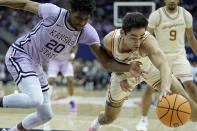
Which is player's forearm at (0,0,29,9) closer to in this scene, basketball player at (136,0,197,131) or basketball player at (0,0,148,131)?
basketball player at (0,0,148,131)

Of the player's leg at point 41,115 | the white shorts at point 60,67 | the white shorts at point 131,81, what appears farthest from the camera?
the white shorts at point 60,67

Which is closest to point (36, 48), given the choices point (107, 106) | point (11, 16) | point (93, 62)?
point (107, 106)

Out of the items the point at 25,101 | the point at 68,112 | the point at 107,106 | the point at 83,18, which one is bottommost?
the point at 68,112

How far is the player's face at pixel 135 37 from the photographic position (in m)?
3.64

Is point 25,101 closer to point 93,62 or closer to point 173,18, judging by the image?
point 173,18

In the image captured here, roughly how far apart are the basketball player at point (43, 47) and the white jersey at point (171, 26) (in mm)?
2083

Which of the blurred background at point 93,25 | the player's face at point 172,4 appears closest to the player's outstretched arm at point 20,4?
the player's face at point 172,4

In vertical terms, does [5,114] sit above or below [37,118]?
below

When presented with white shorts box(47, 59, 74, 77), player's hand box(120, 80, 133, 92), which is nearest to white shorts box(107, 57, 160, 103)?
player's hand box(120, 80, 133, 92)

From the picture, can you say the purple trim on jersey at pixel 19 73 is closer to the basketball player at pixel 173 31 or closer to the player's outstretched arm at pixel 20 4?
the player's outstretched arm at pixel 20 4

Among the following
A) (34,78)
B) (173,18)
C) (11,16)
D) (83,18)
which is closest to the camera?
(83,18)

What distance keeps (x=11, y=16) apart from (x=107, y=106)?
17.2m

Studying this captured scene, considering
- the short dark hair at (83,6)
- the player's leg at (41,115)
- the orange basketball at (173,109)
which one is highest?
the short dark hair at (83,6)

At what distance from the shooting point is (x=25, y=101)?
386 cm
